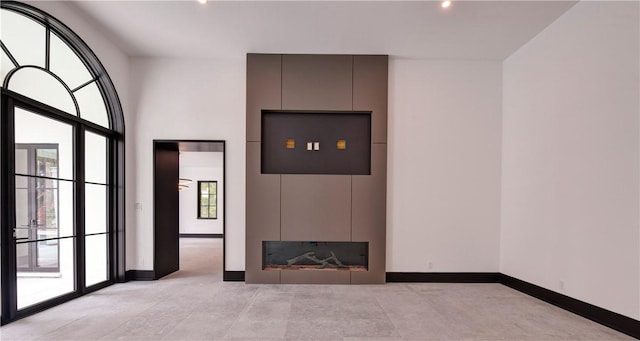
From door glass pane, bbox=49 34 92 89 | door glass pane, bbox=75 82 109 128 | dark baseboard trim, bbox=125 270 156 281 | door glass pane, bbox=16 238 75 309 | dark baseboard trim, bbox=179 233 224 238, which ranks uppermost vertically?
door glass pane, bbox=49 34 92 89

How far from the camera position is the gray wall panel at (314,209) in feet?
15.9

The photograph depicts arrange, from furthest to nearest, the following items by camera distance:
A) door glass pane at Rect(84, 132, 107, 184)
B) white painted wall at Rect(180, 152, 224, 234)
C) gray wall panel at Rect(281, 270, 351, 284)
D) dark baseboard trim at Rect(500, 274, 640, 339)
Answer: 1. white painted wall at Rect(180, 152, 224, 234)
2. gray wall panel at Rect(281, 270, 351, 284)
3. door glass pane at Rect(84, 132, 107, 184)
4. dark baseboard trim at Rect(500, 274, 640, 339)

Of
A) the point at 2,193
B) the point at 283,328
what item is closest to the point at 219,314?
the point at 283,328

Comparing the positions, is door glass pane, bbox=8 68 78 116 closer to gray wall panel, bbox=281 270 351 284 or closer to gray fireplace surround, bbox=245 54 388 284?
gray fireplace surround, bbox=245 54 388 284

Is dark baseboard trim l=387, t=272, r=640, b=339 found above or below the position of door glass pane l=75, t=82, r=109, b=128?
below

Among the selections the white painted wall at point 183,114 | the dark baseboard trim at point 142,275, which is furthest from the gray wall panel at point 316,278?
the dark baseboard trim at point 142,275

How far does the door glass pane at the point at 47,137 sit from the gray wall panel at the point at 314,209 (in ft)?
10.0

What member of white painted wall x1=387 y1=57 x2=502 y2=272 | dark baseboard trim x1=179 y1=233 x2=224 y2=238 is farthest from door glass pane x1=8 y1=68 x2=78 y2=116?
dark baseboard trim x1=179 y1=233 x2=224 y2=238

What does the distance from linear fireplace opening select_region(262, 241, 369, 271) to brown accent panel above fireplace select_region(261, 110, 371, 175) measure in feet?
4.21

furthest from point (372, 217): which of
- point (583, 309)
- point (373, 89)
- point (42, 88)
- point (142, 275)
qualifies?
point (42, 88)

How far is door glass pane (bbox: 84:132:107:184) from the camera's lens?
434 cm

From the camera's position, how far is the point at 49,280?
3789mm

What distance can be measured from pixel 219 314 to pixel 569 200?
4.76 metres

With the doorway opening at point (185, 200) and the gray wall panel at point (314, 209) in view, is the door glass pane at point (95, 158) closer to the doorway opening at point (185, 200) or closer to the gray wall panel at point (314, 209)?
the doorway opening at point (185, 200)
